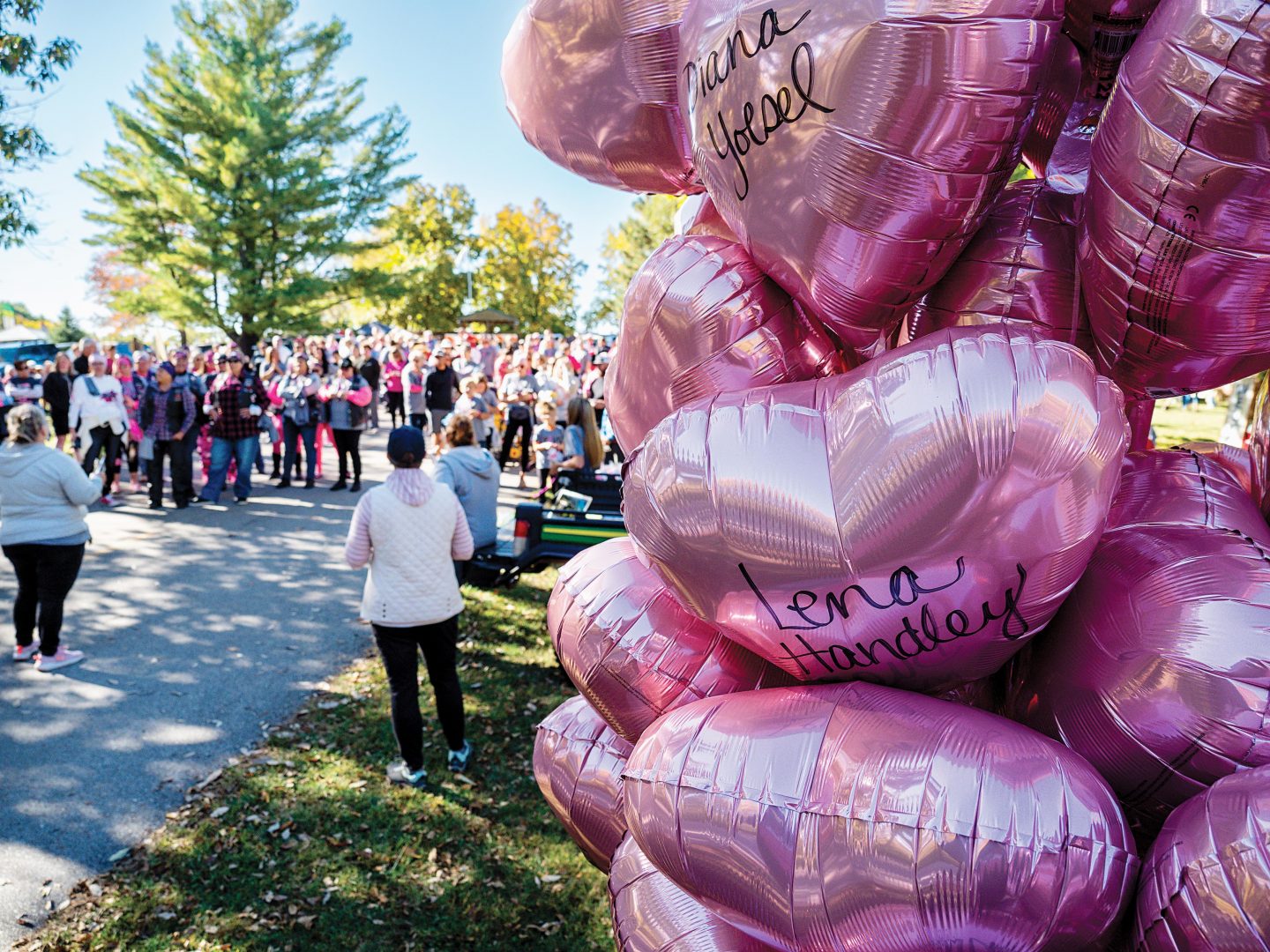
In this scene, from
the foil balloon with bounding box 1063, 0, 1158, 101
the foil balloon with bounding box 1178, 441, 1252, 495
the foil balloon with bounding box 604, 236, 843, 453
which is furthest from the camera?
the foil balloon with bounding box 1178, 441, 1252, 495

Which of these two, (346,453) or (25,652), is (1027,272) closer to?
(25,652)

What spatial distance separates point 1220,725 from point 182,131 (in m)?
31.3

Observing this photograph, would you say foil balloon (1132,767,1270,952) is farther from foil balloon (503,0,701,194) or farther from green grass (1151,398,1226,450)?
green grass (1151,398,1226,450)

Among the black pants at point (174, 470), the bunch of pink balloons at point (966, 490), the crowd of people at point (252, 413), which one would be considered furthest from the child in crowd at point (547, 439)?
the bunch of pink balloons at point (966, 490)

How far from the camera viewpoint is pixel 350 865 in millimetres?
3678

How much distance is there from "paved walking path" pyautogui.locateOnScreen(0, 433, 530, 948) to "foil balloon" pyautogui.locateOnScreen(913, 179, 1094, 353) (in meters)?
4.06

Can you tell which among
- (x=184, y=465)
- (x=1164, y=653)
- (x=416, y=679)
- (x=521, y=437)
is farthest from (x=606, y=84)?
(x=521, y=437)

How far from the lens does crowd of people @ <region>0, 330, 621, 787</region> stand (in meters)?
4.10

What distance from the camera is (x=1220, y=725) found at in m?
1.17

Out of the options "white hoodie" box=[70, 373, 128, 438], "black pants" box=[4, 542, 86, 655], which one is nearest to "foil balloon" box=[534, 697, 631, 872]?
"black pants" box=[4, 542, 86, 655]

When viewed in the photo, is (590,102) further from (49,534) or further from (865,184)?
(49,534)

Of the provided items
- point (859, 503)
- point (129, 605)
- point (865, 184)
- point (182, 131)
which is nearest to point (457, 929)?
point (859, 503)

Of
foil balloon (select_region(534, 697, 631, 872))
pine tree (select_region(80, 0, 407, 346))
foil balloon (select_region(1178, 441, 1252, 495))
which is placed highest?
pine tree (select_region(80, 0, 407, 346))

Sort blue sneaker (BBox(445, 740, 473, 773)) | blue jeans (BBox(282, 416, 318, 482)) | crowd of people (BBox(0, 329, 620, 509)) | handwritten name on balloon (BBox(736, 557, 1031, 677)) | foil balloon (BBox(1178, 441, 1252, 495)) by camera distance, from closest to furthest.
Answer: handwritten name on balloon (BBox(736, 557, 1031, 677)), foil balloon (BBox(1178, 441, 1252, 495)), blue sneaker (BBox(445, 740, 473, 773)), crowd of people (BBox(0, 329, 620, 509)), blue jeans (BBox(282, 416, 318, 482))
